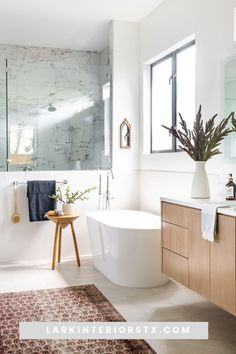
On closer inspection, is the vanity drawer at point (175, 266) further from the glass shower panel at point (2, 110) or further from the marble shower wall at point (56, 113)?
the glass shower panel at point (2, 110)

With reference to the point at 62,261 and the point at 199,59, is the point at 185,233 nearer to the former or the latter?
the point at 199,59

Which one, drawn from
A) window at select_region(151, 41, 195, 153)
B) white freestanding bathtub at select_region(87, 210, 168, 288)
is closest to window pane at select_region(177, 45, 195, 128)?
window at select_region(151, 41, 195, 153)

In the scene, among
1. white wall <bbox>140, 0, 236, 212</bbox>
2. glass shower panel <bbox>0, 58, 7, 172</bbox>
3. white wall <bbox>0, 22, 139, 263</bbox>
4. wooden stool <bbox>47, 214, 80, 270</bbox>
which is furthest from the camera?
glass shower panel <bbox>0, 58, 7, 172</bbox>

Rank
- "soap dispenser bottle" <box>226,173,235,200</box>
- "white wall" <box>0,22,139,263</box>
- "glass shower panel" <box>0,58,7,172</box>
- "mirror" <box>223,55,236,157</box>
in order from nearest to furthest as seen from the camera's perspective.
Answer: "soap dispenser bottle" <box>226,173,235,200</box>, "mirror" <box>223,55,236,157</box>, "white wall" <box>0,22,139,263</box>, "glass shower panel" <box>0,58,7,172</box>

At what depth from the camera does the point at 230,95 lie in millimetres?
3090

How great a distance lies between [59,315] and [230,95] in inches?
81.6

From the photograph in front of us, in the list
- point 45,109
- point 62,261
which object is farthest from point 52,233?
point 45,109

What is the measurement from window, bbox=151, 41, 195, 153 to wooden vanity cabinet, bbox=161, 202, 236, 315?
4.65ft

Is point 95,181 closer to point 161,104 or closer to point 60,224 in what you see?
point 60,224

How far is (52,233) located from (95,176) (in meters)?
0.81

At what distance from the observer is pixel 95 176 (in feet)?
15.4

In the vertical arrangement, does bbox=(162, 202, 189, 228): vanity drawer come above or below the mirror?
below

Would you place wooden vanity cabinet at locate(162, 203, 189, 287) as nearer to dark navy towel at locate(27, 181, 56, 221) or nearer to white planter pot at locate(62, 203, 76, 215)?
white planter pot at locate(62, 203, 76, 215)

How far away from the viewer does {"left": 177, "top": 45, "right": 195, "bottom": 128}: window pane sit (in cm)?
392
